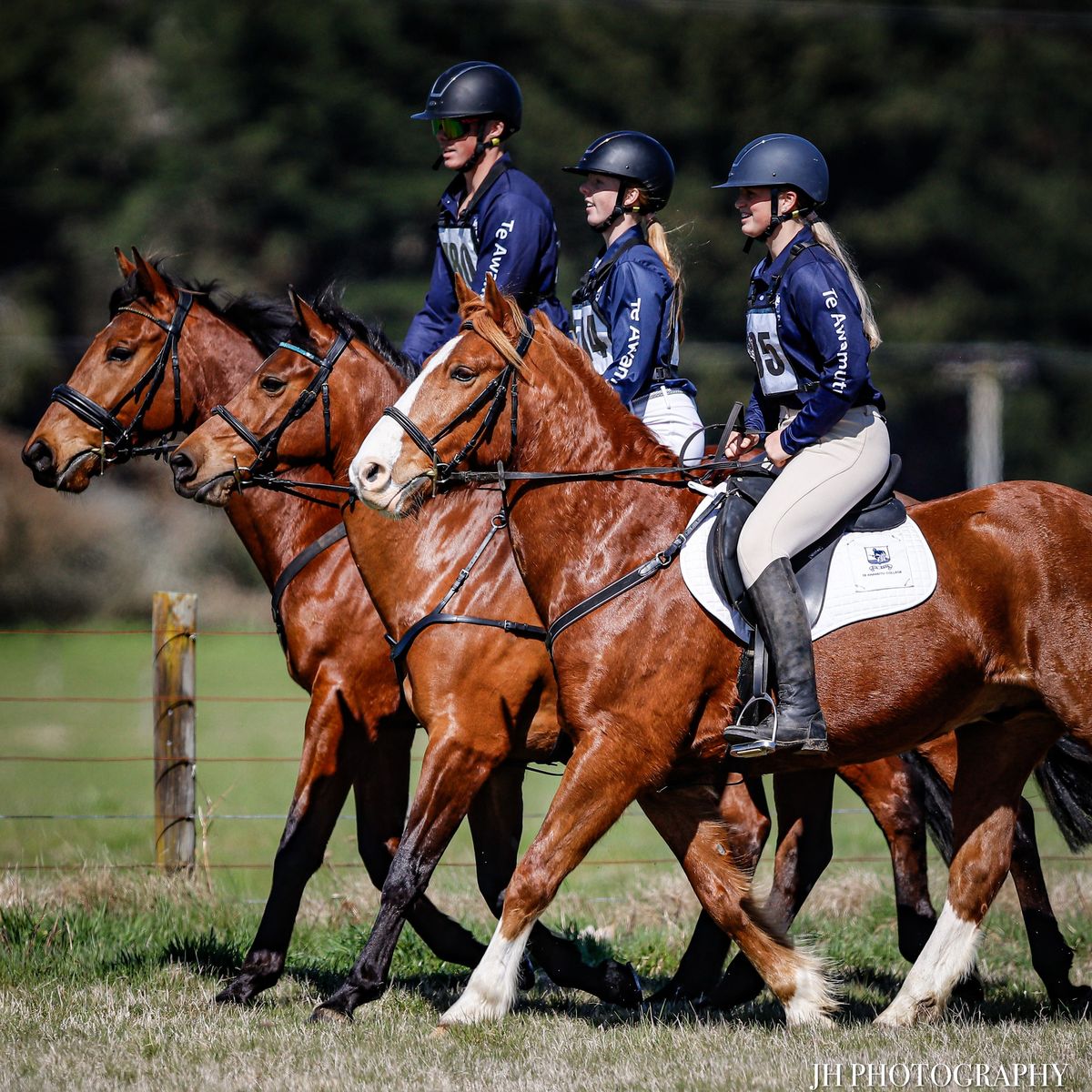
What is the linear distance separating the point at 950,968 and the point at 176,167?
2906cm

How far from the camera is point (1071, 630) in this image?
18.5 ft

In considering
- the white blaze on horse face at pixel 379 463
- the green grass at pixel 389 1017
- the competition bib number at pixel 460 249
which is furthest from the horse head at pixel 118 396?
the green grass at pixel 389 1017

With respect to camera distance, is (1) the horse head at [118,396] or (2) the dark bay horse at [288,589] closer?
(2) the dark bay horse at [288,589]

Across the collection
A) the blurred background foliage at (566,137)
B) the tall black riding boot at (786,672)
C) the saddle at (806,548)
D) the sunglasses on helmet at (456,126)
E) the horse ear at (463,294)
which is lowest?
the tall black riding boot at (786,672)

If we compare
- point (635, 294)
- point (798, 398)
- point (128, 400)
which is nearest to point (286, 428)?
point (128, 400)

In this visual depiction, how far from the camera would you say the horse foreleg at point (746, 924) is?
5629mm

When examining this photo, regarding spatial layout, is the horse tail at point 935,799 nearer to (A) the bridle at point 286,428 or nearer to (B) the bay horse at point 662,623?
(B) the bay horse at point 662,623

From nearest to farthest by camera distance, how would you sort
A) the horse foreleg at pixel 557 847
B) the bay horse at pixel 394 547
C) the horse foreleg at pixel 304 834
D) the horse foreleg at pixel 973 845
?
the horse foreleg at pixel 557 847, the horse foreleg at pixel 973 845, the horse foreleg at pixel 304 834, the bay horse at pixel 394 547

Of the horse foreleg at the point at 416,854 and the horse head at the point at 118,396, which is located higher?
the horse head at the point at 118,396

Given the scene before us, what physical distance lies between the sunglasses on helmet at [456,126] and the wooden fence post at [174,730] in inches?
113

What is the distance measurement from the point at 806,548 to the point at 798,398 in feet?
2.16

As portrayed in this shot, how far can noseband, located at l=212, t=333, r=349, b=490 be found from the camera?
6594 mm

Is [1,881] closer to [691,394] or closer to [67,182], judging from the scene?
[691,394]

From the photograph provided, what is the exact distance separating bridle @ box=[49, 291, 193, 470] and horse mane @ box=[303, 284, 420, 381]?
26.1 inches
